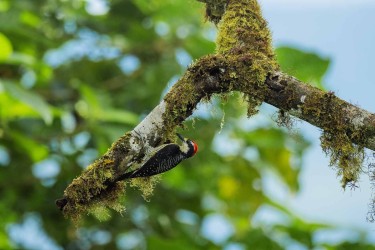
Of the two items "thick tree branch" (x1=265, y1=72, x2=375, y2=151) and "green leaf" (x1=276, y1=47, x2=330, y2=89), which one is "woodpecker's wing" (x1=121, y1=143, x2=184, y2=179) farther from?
"green leaf" (x1=276, y1=47, x2=330, y2=89)

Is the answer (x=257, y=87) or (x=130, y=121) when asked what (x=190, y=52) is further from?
(x=257, y=87)

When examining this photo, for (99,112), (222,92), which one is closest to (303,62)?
(99,112)

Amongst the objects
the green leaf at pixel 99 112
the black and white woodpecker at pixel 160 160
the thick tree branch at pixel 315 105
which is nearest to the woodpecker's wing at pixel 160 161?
the black and white woodpecker at pixel 160 160

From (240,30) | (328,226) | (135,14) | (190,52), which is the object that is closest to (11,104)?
(190,52)

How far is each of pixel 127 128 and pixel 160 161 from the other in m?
1.76

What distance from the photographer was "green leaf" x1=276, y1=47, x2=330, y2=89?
2549 mm

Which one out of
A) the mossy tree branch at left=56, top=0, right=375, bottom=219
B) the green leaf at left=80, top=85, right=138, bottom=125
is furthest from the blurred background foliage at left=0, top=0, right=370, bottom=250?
the mossy tree branch at left=56, top=0, right=375, bottom=219

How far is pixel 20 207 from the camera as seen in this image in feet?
11.4

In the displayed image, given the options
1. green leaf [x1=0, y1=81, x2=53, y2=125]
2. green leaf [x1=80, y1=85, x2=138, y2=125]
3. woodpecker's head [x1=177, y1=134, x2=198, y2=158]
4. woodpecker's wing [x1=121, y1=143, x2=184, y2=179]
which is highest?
green leaf [x1=80, y1=85, x2=138, y2=125]

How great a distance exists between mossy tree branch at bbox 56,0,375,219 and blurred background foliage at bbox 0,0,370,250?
1662 mm

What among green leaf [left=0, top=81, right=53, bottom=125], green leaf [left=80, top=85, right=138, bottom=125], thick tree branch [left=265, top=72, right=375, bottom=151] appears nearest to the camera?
thick tree branch [left=265, top=72, right=375, bottom=151]

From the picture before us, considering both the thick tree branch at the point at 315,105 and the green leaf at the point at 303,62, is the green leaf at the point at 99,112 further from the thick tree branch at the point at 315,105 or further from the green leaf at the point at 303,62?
the thick tree branch at the point at 315,105

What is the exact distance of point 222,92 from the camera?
1.42 meters

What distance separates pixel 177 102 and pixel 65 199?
0.28 metres
